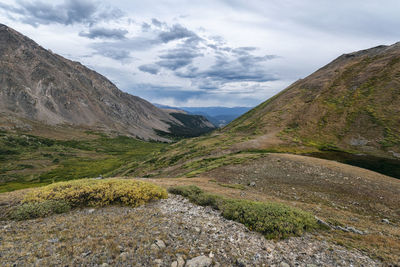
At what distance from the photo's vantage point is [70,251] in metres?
8.31

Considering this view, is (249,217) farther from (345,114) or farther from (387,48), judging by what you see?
(387,48)

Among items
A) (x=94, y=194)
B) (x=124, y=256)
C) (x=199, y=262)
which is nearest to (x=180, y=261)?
(x=199, y=262)

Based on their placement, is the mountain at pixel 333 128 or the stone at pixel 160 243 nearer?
the stone at pixel 160 243

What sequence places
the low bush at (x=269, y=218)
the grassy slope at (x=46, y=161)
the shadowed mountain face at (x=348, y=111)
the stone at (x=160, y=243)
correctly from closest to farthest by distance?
the stone at (x=160, y=243), the low bush at (x=269, y=218), the shadowed mountain face at (x=348, y=111), the grassy slope at (x=46, y=161)

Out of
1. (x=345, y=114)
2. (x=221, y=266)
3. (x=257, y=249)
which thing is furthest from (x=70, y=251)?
(x=345, y=114)

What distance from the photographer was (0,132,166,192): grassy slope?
254ft

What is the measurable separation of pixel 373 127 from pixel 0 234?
73366 millimetres

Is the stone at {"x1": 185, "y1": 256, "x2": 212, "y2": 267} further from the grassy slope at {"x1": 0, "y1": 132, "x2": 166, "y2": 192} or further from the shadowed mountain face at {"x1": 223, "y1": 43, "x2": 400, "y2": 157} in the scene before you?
the grassy slope at {"x1": 0, "y1": 132, "x2": 166, "y2": 192}

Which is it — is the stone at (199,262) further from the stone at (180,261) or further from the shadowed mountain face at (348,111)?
the shadowed mountain face at (348,111)

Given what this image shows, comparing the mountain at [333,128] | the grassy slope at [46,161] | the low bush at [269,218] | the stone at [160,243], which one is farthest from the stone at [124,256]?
the grassy slope at [46,161]

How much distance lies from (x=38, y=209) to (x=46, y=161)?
391ft

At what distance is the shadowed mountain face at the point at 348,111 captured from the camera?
52.7 meters

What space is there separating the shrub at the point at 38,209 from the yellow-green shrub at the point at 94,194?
44cm

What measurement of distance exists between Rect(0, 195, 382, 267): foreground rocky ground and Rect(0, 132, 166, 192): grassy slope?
60.4m
